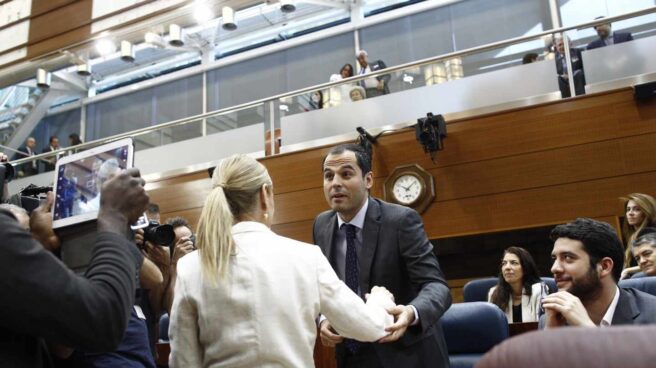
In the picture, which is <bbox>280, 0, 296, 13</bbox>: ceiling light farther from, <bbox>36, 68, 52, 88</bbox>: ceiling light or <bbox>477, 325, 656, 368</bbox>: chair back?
<bbox>477, 325, 656, 368</bbox>: chair back

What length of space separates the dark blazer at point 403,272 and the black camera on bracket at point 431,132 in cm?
341

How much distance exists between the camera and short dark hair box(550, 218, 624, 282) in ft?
7.04

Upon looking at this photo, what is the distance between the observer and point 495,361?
24.8 inches

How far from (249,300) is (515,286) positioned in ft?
10.6

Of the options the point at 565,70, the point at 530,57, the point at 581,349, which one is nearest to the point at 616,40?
the point at 565,70

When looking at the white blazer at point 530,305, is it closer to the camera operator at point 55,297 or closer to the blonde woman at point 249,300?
the blonde woman at point 249,300

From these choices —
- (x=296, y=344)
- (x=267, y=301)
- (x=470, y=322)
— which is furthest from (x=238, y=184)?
(x=470, y=322)

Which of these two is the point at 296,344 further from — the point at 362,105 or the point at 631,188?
the point at 362,105

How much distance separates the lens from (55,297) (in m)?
0.99

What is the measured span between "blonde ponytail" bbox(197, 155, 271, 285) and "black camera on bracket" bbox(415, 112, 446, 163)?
4018 mm

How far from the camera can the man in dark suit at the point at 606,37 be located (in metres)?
5.14

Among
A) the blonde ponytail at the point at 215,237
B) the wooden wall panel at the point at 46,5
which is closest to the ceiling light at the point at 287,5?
the wooden wall panel at the point at 46,5

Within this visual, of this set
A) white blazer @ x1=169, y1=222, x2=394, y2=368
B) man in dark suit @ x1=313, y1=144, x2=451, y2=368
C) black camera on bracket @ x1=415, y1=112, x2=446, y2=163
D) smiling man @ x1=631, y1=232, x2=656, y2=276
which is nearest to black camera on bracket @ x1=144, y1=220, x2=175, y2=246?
white blazer @ x1=169, y1=222, x2=394, y2=368

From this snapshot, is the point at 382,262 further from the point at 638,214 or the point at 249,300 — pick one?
the point at 638,214
